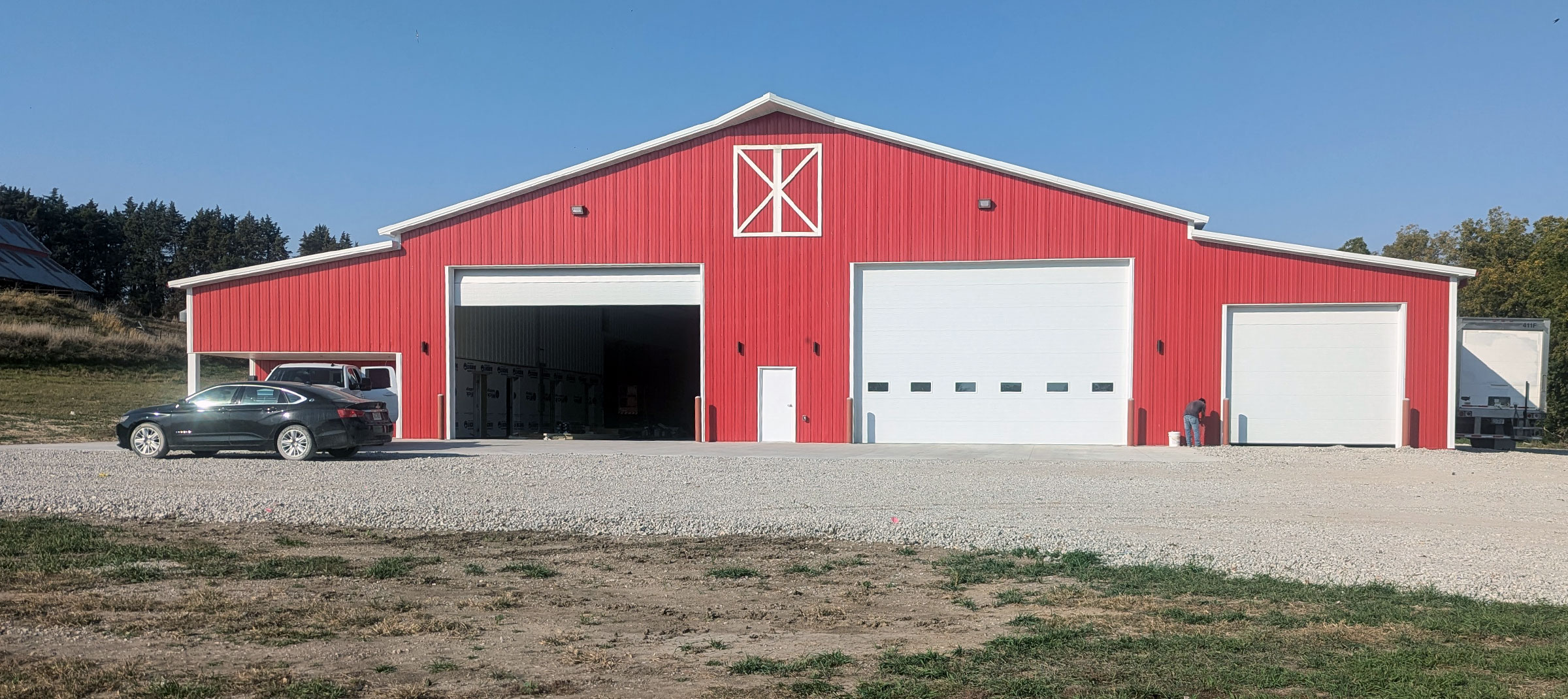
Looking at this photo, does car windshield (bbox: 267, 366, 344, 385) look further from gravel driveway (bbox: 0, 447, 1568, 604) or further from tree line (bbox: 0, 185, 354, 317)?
tree line (bbox: 0, 185, 354, 317)

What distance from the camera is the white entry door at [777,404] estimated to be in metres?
27.1

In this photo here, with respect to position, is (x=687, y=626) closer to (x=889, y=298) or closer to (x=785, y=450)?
(x=785, y=450)

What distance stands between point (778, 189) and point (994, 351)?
21.3 feet

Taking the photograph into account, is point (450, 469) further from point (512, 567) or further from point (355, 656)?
point (355, 656)

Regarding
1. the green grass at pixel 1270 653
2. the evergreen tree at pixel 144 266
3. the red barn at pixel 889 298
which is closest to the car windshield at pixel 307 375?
the red barn at pixel 889 298

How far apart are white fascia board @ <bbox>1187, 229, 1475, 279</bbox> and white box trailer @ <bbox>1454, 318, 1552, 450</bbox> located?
1463 millimetres

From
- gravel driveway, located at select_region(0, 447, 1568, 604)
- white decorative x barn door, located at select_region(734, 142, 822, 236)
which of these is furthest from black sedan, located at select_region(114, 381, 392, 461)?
white decorative x barn door, located at select_region(734, 142, 822, 236)

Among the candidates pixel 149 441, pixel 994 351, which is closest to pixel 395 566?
pixel 149 441

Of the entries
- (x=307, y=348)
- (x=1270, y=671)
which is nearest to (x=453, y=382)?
(x=307, y=348)

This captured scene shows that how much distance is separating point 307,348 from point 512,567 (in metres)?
22.0

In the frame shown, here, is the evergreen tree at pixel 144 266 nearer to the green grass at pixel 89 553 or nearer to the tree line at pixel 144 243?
the tree line at pixel 144 243

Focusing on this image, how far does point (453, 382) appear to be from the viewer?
27.9 m

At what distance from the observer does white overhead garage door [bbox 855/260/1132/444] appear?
26.3 metres

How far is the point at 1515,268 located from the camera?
6344 cm
